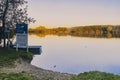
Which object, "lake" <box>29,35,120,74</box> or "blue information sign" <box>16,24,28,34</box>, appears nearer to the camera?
"blue information sign" <box>16,24,28,34</box>

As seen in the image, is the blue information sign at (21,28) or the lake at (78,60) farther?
the lake at (78,60)

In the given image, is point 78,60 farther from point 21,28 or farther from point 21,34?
point 21,28

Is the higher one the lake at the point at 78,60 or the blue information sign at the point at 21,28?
the blue information sign at the point at 21,28

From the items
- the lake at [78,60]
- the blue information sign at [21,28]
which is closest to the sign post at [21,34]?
the blue information sign at [21,28]

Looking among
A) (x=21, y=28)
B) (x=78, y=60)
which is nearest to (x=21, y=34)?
(x=21, y=28)

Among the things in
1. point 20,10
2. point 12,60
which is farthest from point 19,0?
point 12,60

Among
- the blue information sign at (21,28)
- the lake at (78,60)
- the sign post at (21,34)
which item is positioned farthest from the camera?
the lake at (78,60)

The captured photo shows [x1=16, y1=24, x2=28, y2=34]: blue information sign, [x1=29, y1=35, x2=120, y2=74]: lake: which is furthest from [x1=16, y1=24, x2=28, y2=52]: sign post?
[x1=29, y1=35, x2=120, y2=74]: lake

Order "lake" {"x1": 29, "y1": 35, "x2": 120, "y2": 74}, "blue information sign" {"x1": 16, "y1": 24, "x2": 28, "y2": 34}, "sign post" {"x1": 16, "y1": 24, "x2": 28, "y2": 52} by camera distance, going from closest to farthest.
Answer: "blue information sign" {"x1": 16, "y1": 24, "x2": 28, "y2": 34}
"sign post" {"x1": 16, "y1": 24, "x2": 28, "y2": 52}
"lake" {"x1": 29, "y1": 35, "x2": 120, "y2": 74}

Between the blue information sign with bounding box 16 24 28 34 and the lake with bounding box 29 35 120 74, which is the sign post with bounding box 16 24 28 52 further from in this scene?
the lake with bounding box 29 35 120 74

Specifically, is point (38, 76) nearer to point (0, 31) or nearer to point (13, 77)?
point (13, 77)

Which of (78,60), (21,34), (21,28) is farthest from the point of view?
(78,60)

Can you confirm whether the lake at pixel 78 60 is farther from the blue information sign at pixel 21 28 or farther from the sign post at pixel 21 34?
the blue information sign at pixel 21 28

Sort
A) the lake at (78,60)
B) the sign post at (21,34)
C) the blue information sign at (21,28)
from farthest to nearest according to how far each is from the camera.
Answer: the lake at (78,60) → the sign post at (21,34) → the blue information sign at (21,28)
